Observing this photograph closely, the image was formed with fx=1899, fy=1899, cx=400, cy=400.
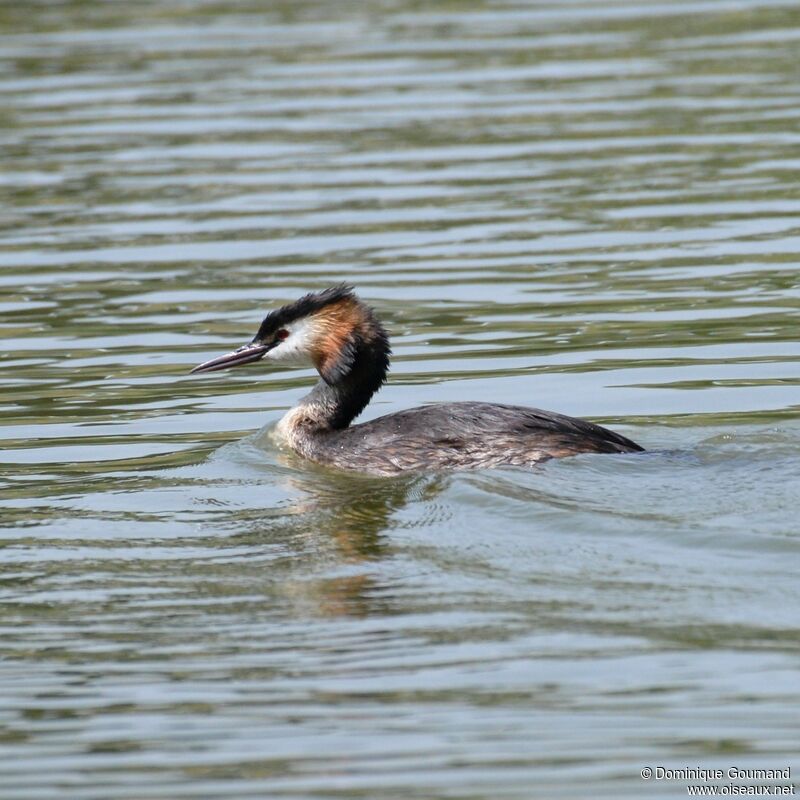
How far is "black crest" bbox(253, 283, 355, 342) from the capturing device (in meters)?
10.7

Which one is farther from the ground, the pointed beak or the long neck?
the pointed beak

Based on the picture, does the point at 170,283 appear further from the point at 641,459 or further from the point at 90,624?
the point at 90,624

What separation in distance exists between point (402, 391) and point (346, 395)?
1.05 metres

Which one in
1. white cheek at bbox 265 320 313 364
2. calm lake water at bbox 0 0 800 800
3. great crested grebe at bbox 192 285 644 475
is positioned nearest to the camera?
calm lake water at bbox 0 0 800 800

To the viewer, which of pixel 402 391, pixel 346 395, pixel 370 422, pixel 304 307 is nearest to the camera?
pixel 370 422

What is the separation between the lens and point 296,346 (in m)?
10.8

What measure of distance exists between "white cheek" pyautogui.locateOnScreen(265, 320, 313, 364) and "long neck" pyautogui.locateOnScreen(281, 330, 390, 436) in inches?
7.9

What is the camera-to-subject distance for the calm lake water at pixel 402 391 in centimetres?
625

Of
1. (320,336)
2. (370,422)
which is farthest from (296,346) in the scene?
(370,422)

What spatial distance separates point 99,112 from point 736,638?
1409cm

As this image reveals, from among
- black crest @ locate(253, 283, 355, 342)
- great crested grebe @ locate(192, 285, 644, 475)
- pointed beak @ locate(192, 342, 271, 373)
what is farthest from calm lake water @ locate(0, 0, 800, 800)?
black crest @ locate(253, 283, 355, 342)

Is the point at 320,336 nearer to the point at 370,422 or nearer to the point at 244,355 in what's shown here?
the point at 244,355

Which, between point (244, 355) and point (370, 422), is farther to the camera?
point (244, 355)

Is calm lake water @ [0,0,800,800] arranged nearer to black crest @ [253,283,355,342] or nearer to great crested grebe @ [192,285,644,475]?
great crested grebe @ [192,285,644,475]
